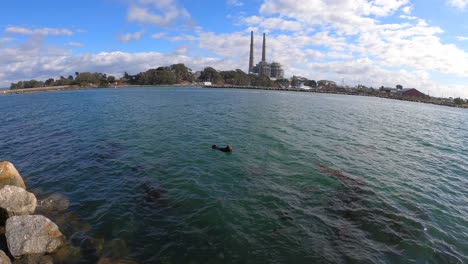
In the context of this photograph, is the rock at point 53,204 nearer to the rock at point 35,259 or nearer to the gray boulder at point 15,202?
the gray boulder at point 15,202

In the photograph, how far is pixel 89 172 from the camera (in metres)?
19.7

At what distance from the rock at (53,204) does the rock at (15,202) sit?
2.55 feet

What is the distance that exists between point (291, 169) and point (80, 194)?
14371mm

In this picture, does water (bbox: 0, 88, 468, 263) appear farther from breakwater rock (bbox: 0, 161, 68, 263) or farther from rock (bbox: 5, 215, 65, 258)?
breakwater rock (bbox: 0, 161, 68, 263)

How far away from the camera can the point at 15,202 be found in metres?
12.9

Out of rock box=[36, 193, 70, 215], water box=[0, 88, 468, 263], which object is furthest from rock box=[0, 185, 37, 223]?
water box=[0, 88, 468, 263]

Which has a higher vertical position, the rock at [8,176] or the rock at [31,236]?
the rock at [8,176]

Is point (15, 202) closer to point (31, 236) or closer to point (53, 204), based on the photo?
point (53, 204)

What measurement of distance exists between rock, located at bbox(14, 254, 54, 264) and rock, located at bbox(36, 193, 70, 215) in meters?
4.00

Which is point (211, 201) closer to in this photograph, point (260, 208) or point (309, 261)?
point (260, 208)

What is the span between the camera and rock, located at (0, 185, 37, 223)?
1253 cm

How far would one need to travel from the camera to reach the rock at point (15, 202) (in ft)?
41.1

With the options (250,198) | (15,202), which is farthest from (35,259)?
(250,198)

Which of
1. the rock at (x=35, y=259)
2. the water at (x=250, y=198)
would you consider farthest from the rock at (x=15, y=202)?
the rock at (x=35, y=259)
